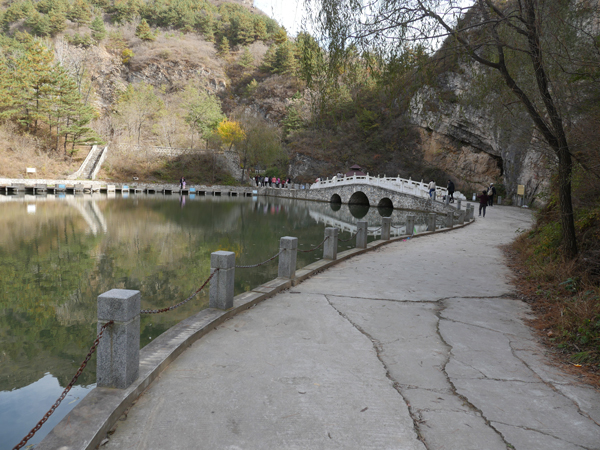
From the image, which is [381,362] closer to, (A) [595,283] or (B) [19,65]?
(A) [595,283]

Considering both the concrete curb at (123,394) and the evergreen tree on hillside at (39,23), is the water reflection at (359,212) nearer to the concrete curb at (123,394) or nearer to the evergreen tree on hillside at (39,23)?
the concrete curb at (123,394)

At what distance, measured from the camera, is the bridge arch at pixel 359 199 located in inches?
1730

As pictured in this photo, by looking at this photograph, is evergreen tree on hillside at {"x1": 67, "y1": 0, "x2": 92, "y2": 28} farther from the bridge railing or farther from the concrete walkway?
the concrete walkway

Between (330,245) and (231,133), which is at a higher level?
(231,133)

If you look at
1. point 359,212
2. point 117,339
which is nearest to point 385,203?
point 359,212

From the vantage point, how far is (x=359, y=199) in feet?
147

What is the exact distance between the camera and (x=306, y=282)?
8.63 metres

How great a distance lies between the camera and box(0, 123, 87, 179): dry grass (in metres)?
42.4

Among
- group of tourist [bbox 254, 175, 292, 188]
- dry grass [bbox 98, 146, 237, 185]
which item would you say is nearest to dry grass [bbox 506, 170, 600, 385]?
group of tourist [bbox 254, 175, 292, 188]

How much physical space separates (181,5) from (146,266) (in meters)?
104

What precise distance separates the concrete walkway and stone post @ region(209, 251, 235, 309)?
364 millimetres

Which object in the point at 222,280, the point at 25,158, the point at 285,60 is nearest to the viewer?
the point at 222,280

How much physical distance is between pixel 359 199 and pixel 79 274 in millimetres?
35598

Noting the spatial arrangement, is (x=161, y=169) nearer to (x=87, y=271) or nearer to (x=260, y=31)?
(x=87, y=271)
